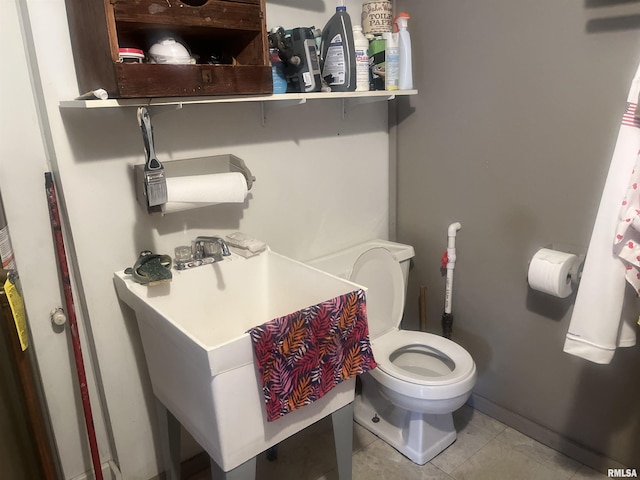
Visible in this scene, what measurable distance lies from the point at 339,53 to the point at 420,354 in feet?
4.02

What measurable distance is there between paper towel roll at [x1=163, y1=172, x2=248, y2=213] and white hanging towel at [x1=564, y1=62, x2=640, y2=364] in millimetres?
1013

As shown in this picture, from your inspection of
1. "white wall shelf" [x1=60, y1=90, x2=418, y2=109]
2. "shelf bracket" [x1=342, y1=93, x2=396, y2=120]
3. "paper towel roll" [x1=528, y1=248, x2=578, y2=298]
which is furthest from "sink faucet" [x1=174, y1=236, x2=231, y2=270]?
"paper towel roll" [x1=528, y1=248, x2=578, y2=298]

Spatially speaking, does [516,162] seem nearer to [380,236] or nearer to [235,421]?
[380,236]

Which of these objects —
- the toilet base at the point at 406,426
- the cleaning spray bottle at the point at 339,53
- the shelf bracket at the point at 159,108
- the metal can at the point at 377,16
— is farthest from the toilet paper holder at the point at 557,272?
the shelf bracket at the point at 159,108

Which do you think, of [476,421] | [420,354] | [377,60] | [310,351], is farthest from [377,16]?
[476,421]

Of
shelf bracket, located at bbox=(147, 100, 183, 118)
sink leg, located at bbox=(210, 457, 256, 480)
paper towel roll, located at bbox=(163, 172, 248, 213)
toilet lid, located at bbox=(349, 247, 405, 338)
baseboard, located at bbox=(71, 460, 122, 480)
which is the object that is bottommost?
baseboard, located at bbox=(71, 460, 122, 480)

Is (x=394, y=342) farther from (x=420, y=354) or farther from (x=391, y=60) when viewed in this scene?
(x=391, y=60)

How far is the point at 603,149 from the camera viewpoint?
1463 mm

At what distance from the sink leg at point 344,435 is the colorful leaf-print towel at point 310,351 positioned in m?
0.17

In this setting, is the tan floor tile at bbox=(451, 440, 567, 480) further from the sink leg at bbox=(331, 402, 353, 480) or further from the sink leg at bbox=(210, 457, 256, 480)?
the sink leg at bbox=(210, 457, 256, 480)

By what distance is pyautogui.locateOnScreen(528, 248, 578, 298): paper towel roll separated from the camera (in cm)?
153

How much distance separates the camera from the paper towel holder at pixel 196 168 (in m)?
1.41

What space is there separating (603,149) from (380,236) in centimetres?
98

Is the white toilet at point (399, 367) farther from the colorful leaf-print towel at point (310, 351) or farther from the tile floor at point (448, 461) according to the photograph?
the colorful leaf-print towel at point (310, 351)
